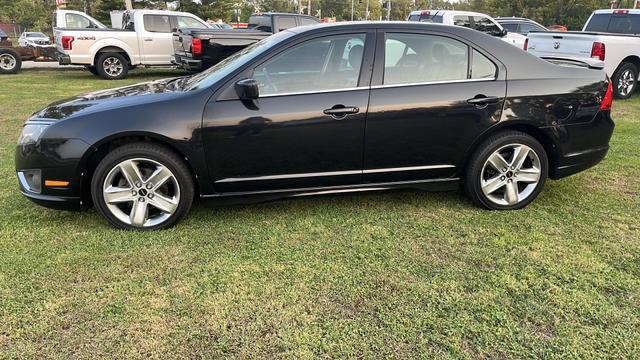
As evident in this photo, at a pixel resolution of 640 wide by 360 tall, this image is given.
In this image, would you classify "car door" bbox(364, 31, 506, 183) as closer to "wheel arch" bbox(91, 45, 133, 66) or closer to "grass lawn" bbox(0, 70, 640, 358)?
"grass lawn" bbox(0, 70, 640, 358)

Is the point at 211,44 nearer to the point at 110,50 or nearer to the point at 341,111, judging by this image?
the point at 110,50

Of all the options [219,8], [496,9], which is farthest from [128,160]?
[496,9]

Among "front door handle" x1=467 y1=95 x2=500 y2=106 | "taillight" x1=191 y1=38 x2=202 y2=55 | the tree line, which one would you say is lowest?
"front door handle" x1=467 y1=95 x2=500 y2=106

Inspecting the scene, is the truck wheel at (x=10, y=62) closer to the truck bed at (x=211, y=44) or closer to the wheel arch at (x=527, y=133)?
the truck bed at (x=211, y=44)

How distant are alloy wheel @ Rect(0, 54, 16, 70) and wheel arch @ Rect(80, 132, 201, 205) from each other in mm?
13088

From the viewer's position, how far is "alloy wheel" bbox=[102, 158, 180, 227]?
3480mm

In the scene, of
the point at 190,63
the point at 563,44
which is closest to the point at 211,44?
the point at 190,63

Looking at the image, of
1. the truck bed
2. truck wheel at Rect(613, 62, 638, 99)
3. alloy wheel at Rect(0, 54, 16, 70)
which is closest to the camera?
truck wheel at Rect(613, 62, 638, 99)

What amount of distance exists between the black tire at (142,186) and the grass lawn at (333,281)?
13 centimetres

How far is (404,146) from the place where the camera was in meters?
3.72

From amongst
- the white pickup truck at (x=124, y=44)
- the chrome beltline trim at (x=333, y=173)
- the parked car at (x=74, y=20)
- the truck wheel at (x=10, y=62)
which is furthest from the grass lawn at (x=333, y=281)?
the parked car at (x=74, y=20)

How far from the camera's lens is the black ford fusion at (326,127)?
3445 mm

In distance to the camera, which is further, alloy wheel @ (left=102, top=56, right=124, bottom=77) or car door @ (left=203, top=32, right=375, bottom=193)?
alloy wheel @ (left=102, top=56, right=124, bottom=77)

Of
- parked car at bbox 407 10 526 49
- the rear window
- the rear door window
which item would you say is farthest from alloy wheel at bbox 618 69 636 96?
the rear door window
